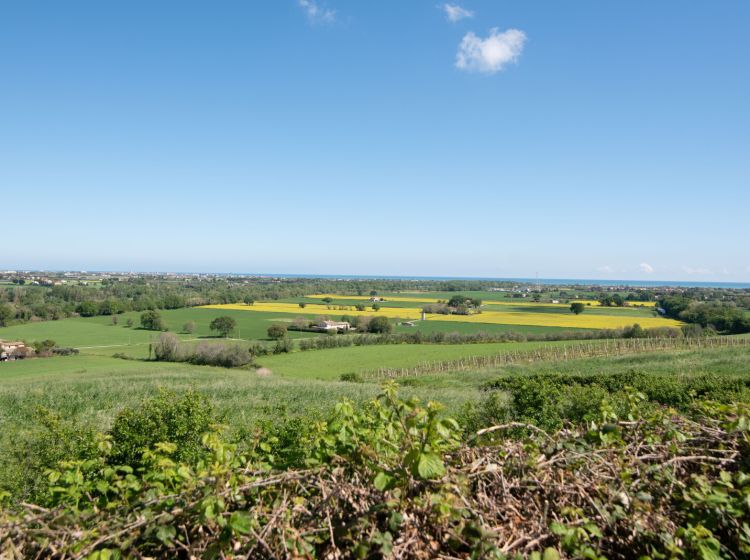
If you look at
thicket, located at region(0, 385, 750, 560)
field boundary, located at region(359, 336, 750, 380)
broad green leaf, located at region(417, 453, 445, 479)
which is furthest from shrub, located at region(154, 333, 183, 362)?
broad green leaf, located at region(417, 453, 445, 479)

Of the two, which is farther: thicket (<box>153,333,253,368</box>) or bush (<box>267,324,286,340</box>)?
bush (<box>267,324,286,340</box>)

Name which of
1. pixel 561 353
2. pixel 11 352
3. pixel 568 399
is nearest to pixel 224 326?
pixel 11 352

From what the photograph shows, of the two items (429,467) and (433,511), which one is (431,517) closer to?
(433,511)

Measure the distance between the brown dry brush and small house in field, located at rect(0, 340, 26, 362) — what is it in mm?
63608

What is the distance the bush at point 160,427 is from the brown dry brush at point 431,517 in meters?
5.43

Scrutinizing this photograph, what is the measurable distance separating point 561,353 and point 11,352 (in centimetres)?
6311

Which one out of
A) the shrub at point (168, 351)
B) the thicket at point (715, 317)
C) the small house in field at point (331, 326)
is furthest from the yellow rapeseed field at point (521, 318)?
the shrub at point (168, 351)

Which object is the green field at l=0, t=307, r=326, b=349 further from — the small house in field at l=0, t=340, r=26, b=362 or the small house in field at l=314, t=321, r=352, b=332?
the small house in field at l=0, t=340, r=26, b=362

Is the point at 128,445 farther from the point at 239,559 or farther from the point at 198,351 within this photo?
the point at 198,351

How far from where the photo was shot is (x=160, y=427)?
735cm

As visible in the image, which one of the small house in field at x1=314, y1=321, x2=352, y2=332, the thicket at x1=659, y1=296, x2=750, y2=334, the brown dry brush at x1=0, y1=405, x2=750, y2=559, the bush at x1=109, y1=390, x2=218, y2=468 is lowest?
the small house in field at x1=314, y1=321, x2=352, y2=332

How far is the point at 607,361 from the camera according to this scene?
129 feet

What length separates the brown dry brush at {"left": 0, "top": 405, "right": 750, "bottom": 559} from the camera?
1.76m

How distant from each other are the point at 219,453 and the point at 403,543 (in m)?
0.94
